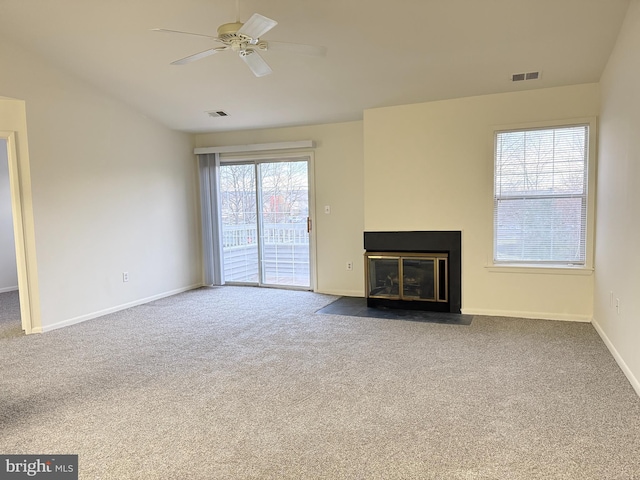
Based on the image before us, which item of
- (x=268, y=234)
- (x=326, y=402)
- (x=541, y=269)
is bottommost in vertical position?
(x=326, y=402)

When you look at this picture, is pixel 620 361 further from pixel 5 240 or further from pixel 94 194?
pixel 5 240

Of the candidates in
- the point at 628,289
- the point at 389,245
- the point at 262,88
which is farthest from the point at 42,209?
the point at 628,289

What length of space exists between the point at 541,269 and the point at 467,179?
3.88ft

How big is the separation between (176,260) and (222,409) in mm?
4035

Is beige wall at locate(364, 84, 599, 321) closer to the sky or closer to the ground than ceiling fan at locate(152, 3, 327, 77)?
closer to the ground

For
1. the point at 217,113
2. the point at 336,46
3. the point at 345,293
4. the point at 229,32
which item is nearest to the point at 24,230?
the point at 217,113

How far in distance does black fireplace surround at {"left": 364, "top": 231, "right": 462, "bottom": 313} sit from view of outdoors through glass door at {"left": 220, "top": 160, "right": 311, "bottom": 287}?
4.62 feet

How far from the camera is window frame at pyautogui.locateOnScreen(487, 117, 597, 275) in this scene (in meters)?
4.16

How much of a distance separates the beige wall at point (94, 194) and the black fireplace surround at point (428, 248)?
2892 mm

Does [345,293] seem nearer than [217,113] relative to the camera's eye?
No

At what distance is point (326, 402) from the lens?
2.66 meters

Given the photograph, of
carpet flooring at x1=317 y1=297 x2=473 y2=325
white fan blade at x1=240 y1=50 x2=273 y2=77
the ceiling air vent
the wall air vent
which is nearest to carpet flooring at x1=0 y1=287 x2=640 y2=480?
carpet flooring at x1=317 y1=297 x2=473 y2=325

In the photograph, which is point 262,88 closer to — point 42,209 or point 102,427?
point 42,209

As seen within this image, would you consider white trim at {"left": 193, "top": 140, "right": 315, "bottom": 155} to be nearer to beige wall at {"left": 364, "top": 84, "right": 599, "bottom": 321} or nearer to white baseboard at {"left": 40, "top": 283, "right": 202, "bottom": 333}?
beige wall at {"left": 364, "top": 84, "right": 599, "bottom": 321}
